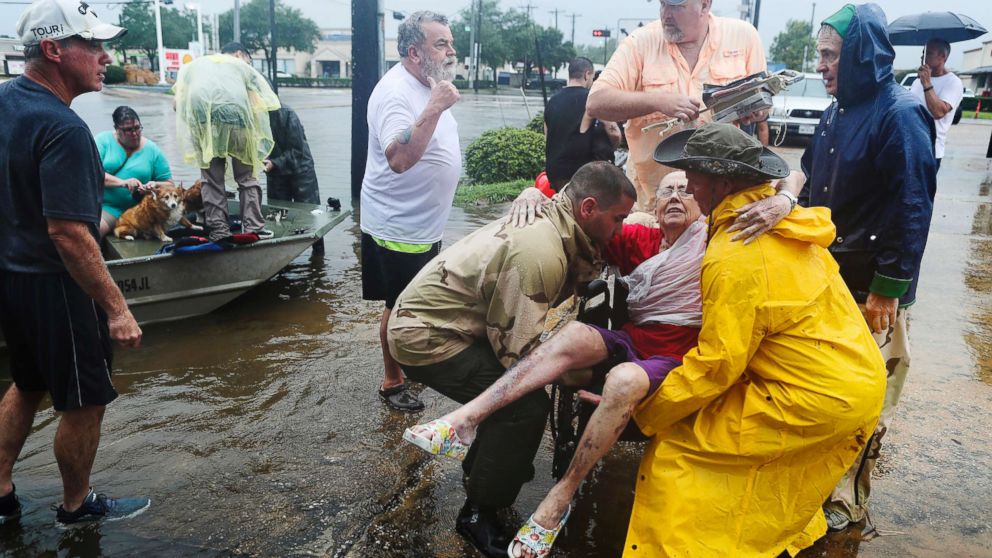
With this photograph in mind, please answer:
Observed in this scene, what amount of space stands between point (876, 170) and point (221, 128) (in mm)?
4876

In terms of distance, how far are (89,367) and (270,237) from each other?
335cm

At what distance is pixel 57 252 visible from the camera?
2.74 meters

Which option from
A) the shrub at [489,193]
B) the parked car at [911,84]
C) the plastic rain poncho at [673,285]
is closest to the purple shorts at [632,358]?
the plastic rain poncho at [673,285]

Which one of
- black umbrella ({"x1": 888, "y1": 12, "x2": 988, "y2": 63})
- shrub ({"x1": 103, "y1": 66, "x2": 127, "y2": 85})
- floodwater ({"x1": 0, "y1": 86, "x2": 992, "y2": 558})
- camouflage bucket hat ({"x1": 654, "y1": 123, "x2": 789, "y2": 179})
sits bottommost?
floodwater ({"x1": 0, "y1": 86, "x2": 992, "y2": 558})

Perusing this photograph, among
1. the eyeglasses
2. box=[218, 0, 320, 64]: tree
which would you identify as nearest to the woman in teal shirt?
the eyeglasses

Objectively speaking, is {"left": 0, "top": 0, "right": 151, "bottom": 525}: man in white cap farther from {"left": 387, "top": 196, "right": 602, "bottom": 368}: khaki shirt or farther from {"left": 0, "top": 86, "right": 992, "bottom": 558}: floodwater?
{"left": 387, "top": 196, "right": 602, "bottom": 368}: khaki shirt

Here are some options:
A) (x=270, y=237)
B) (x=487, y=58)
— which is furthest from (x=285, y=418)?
(x=487, y=58)

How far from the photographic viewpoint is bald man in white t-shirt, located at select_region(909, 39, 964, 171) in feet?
25.6

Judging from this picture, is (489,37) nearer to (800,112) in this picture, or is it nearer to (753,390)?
(800,112)

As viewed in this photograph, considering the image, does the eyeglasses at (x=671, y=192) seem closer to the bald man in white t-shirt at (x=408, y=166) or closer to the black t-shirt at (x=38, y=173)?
the bald man in white t-shirt at (x=408, y=166)

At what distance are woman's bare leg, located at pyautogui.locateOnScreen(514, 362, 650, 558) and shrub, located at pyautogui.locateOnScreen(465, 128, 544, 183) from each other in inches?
399

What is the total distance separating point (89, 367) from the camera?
111 inches

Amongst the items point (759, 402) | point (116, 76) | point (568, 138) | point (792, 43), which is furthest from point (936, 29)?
point (792, 43)

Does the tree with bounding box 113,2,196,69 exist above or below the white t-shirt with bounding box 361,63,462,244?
above
